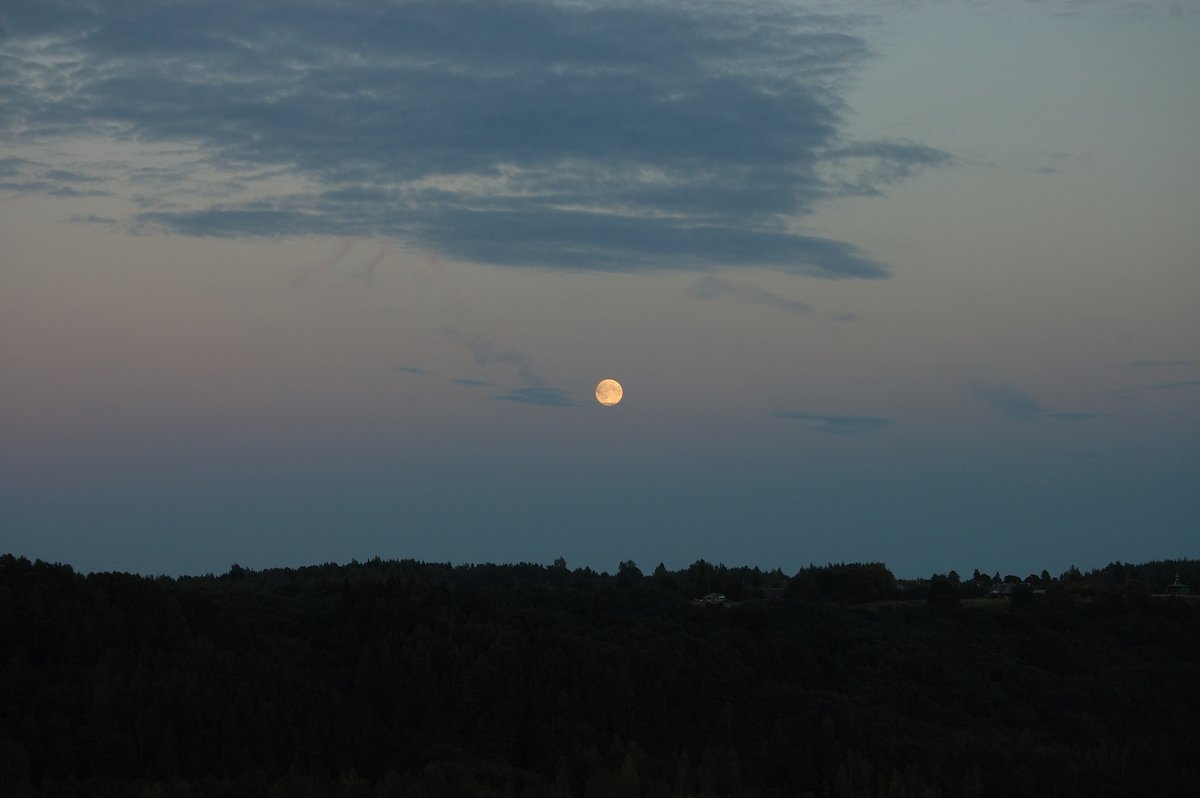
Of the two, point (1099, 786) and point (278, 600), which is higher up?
point (278, 600)

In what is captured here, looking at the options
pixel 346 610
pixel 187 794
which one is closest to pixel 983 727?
pixel 346 610

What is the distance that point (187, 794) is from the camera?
95250 millimetres

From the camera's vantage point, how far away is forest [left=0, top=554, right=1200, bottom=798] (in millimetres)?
110312

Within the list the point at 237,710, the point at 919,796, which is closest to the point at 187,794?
the point at 237,710

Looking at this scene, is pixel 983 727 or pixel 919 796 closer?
pixel 919 796

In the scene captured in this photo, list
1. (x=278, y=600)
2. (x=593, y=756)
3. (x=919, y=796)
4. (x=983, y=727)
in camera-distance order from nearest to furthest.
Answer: (x=919, y=796) < (x=593, y=756) < (x=983, y=727) < (x=278, y=600)

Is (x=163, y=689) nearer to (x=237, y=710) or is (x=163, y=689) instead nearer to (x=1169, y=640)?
(x=237, y=710)

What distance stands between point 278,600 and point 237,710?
2007 inches

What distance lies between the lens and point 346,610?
156750 millimetres

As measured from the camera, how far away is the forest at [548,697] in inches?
4343

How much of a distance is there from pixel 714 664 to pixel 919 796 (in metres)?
44.2

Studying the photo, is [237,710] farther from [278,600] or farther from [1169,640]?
[1169,640]

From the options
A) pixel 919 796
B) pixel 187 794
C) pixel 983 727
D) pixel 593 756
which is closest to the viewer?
pixel 187 794

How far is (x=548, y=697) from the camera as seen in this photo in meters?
136
